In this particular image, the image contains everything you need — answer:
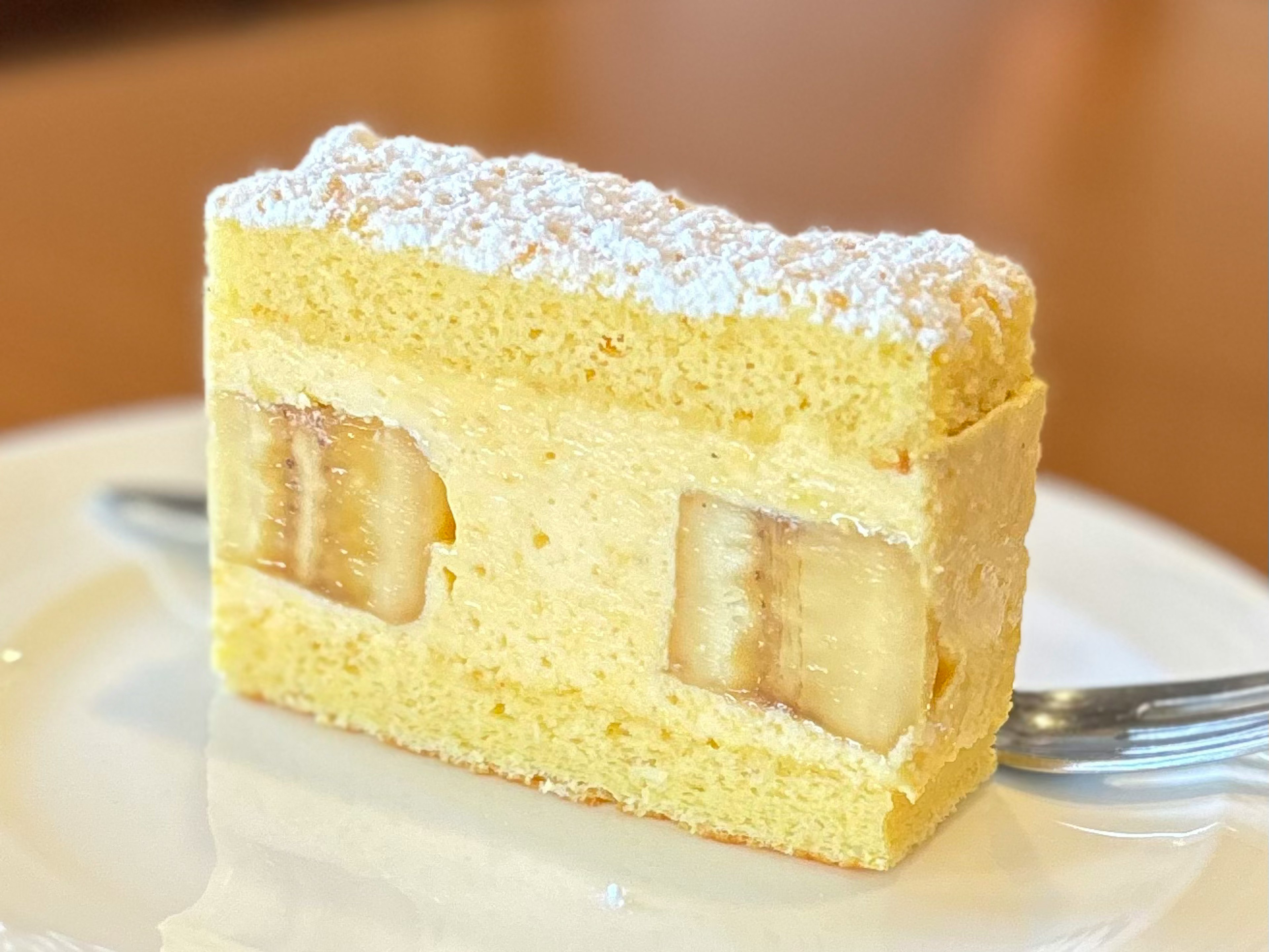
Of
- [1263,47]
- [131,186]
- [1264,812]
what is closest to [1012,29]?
[1263,47]

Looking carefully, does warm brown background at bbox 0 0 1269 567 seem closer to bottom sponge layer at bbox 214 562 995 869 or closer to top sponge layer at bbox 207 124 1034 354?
bottom sponge layer at bbox 214 562 995 869

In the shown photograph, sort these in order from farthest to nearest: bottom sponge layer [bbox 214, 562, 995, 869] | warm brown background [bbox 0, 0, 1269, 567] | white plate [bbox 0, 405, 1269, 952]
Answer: warm brown background [bbox 0, 0, 1269, 567] < bottom sponge layer [bbox 214, 562, 995, 869] < white plate [bbox 0, 405, 1269, 952]

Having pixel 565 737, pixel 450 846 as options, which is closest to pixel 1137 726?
pixel 565 737

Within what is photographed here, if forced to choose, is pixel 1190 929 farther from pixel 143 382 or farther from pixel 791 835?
pixel 143 382

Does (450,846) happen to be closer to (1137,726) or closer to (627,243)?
(627,243)

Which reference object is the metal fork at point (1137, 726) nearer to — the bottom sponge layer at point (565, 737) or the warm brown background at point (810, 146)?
the bottom sponge layer at point (565, 737)

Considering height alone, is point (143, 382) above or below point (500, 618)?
below

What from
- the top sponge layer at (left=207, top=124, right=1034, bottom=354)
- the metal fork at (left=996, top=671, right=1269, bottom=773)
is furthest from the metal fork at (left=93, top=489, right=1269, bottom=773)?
the top sponge layer at (left=207, top=124, right=1034, bottom=354)
